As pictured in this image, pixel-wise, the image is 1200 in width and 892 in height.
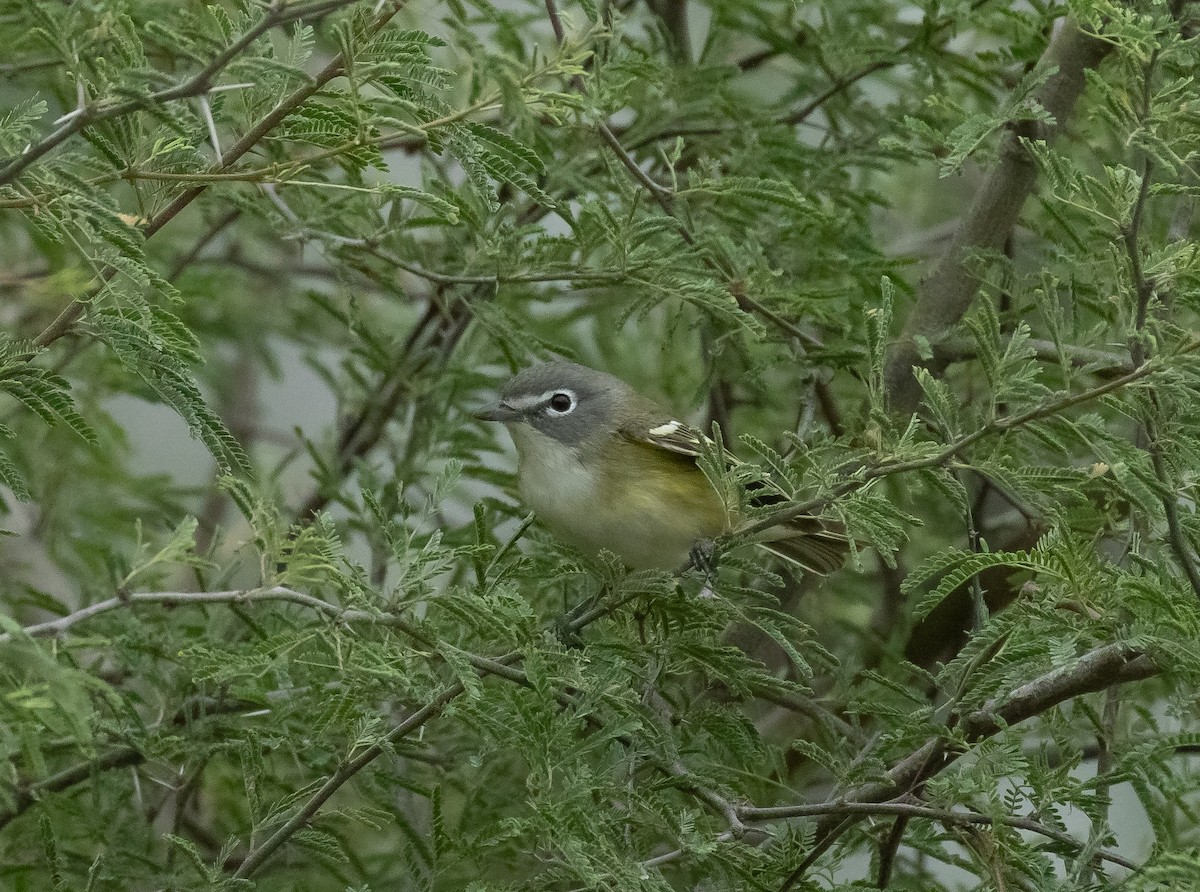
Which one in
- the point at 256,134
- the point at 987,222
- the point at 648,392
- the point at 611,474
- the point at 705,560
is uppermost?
the point at 256,134

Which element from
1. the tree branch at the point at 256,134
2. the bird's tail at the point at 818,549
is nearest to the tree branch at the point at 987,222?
the bird's tail at the point at 818,549

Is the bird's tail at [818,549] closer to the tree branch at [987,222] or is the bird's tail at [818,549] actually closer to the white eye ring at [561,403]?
the tree branch at [987,222]

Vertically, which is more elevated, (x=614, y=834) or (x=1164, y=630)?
(x=1164, y=630)

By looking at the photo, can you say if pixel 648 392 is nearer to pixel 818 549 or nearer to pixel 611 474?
pixel 611 474

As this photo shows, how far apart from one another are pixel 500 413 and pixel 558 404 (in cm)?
15

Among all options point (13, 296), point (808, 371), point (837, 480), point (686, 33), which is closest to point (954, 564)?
point (837, 480)

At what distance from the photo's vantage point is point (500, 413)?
3.36 metres

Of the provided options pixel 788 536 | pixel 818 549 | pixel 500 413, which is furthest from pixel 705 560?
pixel 500 413

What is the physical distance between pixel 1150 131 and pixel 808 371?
3.55 ft

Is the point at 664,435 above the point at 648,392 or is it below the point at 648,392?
above

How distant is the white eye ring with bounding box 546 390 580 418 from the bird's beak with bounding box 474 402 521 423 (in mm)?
84

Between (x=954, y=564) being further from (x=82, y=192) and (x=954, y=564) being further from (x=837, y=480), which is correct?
(x=82, y=192)

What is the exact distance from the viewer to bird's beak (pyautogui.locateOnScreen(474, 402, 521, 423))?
3336 millimetres

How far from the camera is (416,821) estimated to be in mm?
3236
